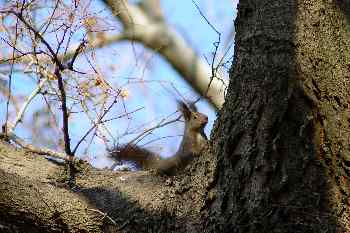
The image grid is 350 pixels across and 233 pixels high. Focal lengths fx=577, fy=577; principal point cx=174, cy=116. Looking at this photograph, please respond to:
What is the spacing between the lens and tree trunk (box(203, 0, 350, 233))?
4.01ft

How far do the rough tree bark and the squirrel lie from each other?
5.2 inches

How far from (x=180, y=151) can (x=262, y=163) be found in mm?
525

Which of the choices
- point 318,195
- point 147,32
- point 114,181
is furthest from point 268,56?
point 147,32

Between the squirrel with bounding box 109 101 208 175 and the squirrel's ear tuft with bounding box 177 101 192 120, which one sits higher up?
the squirrel's ear tuft with bounding box 177 101 192 120

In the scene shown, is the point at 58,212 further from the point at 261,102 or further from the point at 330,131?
the point at 330,131

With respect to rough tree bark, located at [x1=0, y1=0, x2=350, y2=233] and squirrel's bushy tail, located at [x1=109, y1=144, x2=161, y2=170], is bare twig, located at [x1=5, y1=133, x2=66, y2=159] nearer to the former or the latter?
rough tree bark, located at [x1=0, y1=0, x2=350, y2=233]

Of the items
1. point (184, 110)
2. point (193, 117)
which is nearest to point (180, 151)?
point (193, 117)

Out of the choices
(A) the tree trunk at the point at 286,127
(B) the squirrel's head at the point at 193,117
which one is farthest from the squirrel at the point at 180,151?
(A) the tree trunk at the point at 286,127

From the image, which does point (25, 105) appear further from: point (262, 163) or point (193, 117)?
point (262, 163)

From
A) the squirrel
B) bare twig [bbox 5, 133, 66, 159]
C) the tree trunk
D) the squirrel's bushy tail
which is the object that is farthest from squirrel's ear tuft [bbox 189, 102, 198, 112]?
the tree trunk

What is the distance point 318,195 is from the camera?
122cm

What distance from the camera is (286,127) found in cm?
127

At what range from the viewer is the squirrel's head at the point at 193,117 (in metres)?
1.87

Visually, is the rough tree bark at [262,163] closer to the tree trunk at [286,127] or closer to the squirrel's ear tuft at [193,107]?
the tree trunk at [286,127]
